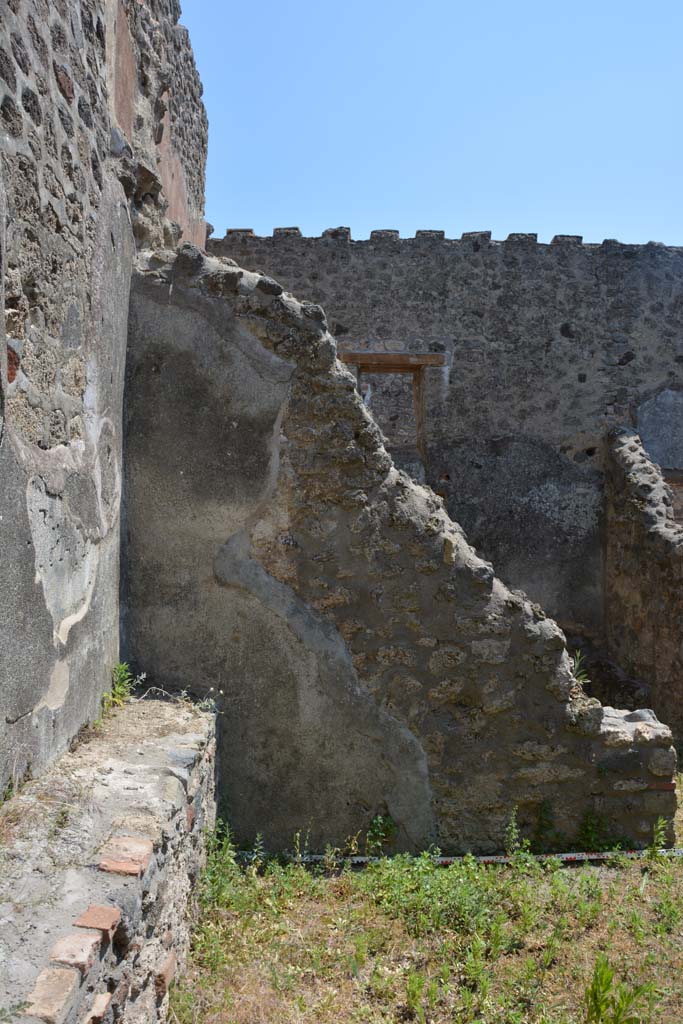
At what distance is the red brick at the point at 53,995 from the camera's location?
147 cm

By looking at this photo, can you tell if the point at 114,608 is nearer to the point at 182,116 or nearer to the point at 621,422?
the point at 182,116

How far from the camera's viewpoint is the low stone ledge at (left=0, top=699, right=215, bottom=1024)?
64.4 inches

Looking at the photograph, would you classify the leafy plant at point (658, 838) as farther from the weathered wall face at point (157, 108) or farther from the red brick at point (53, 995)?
the weathered wall face at point (157, 108)

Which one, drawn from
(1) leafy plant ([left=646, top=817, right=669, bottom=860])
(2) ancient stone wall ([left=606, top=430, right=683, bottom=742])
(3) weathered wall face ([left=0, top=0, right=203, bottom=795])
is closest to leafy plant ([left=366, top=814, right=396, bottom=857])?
(1) leafy plant ([left=646, top=817, right=669, bottom=860])

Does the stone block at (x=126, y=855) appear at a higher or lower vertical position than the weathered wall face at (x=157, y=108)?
lower

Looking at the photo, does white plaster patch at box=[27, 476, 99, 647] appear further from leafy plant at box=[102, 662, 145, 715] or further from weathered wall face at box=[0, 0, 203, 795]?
leafy plant at box=[102, 662, 145, 715]

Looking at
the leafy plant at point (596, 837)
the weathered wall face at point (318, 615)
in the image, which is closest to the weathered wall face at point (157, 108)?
the weathered wall face at point (318, 615)

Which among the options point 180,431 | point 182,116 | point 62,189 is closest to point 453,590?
point 180,431

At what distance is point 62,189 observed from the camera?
8.80 feet

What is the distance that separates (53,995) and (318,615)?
7.59ft

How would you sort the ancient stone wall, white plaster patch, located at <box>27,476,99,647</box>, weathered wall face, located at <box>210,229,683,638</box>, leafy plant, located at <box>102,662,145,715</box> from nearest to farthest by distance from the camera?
white plaster patch, located at <box>27,476,99,647</box>, leafy plant, located at <box>102,662,145,715</box>, the ancient stone wall, weathered wall face, located at <box>210,229,683,638</box>

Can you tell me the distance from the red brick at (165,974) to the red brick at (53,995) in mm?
775

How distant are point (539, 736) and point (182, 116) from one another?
3.96 m

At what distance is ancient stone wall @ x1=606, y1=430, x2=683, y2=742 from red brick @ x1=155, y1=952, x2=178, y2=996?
475cm
